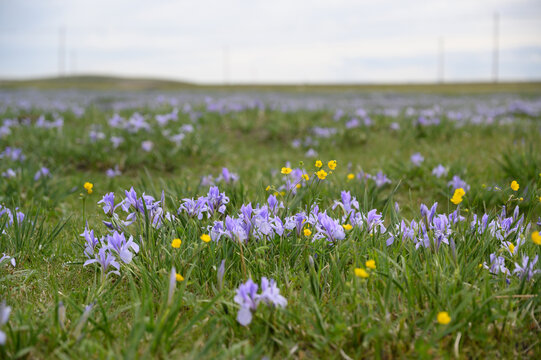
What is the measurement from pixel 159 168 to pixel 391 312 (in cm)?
418

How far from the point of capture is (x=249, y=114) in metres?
9.66

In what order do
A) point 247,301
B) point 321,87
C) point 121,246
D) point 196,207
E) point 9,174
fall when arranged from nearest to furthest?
point 247,301
point 121,246
point 196,207
point 9,174
point 321,87

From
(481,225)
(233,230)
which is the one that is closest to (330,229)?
(233,230)

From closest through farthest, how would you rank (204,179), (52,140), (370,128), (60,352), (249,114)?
(60,352), (204,179), (52,140), (370,128), (249,114)

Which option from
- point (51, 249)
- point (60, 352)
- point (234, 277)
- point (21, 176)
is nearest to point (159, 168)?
point (21, 176)

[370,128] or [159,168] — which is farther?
[370,128]

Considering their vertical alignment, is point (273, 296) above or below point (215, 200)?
below

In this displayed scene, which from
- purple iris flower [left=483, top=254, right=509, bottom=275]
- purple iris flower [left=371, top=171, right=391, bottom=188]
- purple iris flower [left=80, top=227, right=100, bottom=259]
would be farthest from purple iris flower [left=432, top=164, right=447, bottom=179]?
purple iris flower [left=80, top=227, right=100, bottom=259]

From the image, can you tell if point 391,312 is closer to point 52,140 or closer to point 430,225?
point 430,225

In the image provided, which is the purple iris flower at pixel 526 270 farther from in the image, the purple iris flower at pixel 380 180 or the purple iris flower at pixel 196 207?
the purple iris flower at pixel 380 180

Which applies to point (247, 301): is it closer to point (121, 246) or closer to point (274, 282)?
point (274, 282)

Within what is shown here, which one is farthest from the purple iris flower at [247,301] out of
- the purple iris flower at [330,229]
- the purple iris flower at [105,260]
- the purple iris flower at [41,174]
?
the purple iris flower at [41,174]

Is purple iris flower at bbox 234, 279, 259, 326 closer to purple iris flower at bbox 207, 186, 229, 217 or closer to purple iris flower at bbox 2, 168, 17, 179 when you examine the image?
purple iris flower at bbox 207, 186, 229, 217

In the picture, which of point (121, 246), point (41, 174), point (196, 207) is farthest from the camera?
point (41, 174)
